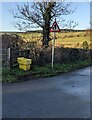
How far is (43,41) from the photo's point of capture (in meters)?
22.6

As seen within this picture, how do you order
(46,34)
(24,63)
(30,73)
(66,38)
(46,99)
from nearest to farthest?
(46,99) < (30,73) < (24,63) < (46,34) < (66,38)

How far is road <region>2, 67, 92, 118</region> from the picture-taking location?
7.41 m

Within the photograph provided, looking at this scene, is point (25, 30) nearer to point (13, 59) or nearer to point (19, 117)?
point (13, 59)

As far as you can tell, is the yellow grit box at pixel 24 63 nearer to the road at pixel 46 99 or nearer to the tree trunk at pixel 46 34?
the road at pixel 46 99

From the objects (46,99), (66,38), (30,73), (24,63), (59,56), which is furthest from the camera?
(66,38)

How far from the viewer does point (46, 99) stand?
29.4 feet

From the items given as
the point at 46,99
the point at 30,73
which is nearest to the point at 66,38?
the point at 30,73

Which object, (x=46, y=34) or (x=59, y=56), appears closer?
(x=59, y=56)

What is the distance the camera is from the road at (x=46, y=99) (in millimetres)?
7406

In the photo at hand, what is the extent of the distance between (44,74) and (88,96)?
4.69m

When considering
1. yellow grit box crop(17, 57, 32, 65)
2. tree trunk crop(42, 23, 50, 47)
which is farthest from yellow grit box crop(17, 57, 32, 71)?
tree trunk crop(42, 23, 50, 47)

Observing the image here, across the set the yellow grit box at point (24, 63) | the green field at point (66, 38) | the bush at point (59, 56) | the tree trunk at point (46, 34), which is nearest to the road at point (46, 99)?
the yellow grit box at point (24, 63)

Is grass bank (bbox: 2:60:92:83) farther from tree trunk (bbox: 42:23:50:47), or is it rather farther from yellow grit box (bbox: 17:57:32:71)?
tree trunk (bbox: 42:23:50:47)

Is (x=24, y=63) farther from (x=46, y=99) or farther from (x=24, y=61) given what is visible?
(x=46, y=99)
